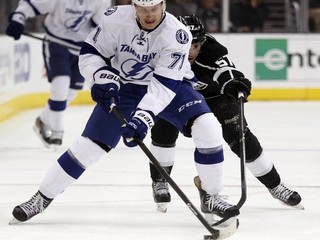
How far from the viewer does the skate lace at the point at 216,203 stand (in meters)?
4.08

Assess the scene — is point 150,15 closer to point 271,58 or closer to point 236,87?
point 236,87

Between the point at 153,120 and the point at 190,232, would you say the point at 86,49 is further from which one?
the point at 190,232

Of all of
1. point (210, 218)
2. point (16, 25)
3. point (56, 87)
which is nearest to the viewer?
point (210, 218)

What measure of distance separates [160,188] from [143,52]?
0.75 m

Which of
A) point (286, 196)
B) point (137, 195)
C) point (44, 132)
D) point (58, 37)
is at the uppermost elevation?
point (286, 196)

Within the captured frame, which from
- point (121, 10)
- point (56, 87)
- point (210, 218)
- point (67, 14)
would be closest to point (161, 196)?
point (210, 218)

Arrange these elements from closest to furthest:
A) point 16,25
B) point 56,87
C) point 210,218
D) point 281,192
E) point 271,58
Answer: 1. point 210,218
2. point 281,192
3. point 16,25
4. point 56,87
5. point 271,58

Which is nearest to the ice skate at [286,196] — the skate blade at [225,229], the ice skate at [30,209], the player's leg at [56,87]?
the skate blade at [225,229]

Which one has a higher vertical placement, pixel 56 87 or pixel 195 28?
pixel 195 28

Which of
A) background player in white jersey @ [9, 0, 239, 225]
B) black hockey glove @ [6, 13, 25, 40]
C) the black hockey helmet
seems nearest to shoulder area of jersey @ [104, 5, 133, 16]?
background player in white jersey @ [9, 0, 239, 225]

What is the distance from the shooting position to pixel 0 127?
26.5 feet

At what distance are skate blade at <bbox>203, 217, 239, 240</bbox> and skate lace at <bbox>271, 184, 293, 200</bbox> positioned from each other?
0.68 meters

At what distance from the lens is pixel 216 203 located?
413 centimetres

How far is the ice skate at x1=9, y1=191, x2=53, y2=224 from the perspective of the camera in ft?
13.6
